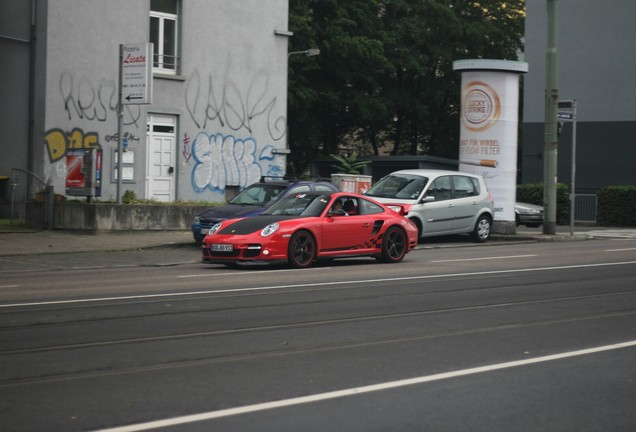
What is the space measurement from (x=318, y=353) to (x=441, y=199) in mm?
16777

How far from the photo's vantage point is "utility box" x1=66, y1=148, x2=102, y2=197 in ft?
84.1

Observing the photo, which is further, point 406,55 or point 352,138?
point 352,138

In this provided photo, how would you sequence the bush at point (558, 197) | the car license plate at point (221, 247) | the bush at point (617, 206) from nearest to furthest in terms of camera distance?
the car license plate at point (221, 247) → the bush at point (617, 206) → the bush at point (558, 197)

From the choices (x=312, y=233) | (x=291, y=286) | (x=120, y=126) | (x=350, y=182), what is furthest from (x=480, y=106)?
(x=291, y=286)

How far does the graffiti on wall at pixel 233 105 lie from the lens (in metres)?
32.4

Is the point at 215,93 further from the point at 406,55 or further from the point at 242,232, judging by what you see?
the point at 406,55

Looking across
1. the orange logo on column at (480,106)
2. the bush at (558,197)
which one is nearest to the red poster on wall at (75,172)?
the orange logo on column at (480,106)

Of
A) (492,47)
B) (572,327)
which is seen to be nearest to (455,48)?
(492,47)

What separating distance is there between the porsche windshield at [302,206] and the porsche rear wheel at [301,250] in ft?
1.93

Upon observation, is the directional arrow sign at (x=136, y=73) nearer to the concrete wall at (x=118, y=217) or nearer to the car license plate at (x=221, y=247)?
the concrete wall at (x=118, y=217)

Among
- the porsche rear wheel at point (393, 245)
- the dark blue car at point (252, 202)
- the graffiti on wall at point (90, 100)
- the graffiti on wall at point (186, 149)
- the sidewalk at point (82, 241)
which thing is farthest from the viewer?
the graffiti on wall at point (186, 149)

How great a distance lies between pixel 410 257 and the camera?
20641mm

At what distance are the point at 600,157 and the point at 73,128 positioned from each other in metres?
26.3

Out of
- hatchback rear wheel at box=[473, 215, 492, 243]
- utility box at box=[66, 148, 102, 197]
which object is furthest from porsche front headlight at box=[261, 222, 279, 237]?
hatchback rear wheel at box=[473, 215, 492, 243]
